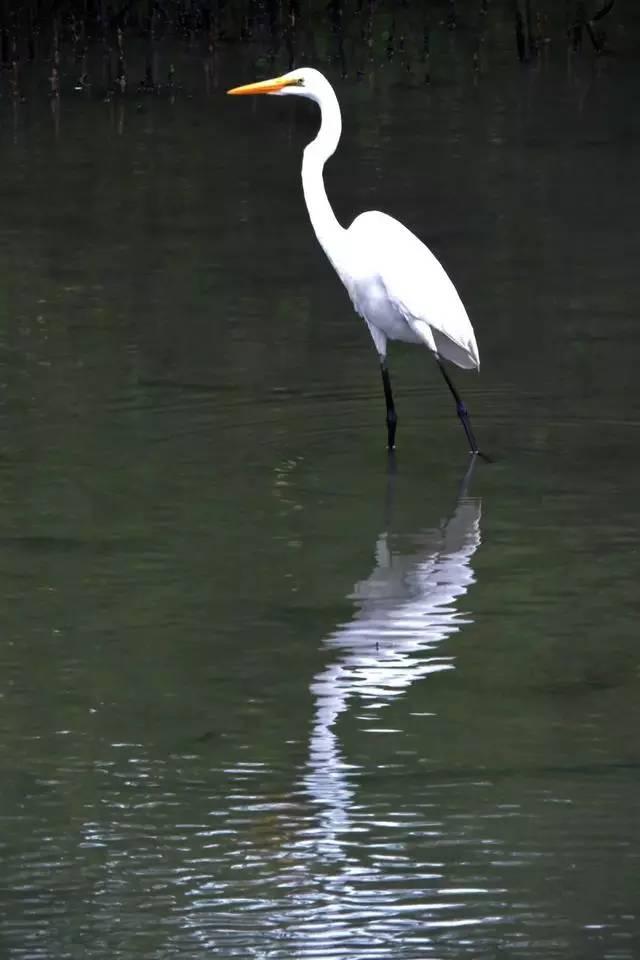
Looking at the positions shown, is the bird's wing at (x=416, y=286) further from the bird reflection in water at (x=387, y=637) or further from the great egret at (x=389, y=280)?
the bird reflection in water at (x=387, y=637)

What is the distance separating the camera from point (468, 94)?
1572 centimetres

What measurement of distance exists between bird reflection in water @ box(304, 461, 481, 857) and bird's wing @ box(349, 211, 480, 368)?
0.92 metres

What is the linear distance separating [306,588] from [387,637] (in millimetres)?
→ 524

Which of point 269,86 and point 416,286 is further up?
point 269,86

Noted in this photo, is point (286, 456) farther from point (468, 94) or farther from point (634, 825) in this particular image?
point (468, 94)

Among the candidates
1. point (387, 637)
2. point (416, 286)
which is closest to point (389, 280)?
point (416, 286)

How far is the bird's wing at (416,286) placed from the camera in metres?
7.91

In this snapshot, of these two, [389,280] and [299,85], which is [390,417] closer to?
[389,280]

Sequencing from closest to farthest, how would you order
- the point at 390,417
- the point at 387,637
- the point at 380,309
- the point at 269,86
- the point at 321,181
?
the point at 387,637
the point at 390,417
the point at 380,309
the point at 321,181
the point at 269,86

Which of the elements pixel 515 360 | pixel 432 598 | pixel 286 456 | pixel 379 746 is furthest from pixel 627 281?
pixel 379 746

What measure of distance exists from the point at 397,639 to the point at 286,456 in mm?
2014

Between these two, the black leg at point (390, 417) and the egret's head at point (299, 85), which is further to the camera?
the egret's head at point (299, 85)

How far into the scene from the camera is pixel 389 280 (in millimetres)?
7906

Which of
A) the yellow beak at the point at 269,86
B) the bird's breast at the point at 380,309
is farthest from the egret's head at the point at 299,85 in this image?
the bird's breast at the point at 380,309
